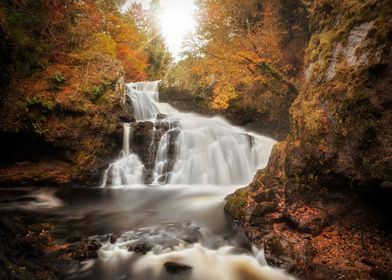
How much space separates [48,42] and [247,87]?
1027 centimetres

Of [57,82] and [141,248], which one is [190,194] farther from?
[57,82]

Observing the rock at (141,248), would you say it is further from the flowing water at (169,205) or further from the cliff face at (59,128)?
the cliff face at (59,128)

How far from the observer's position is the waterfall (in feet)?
43.2

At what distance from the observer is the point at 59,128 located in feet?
40.7

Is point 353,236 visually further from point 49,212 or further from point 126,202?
point 49,212

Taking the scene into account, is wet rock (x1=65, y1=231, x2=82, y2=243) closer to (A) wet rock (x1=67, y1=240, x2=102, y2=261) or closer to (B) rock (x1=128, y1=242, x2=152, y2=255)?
(A) wet rock (x1=67, y1=240, x2=102, y2=261)

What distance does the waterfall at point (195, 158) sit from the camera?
13.2 m

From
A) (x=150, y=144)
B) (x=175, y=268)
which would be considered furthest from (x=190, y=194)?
(x=175, y=268)

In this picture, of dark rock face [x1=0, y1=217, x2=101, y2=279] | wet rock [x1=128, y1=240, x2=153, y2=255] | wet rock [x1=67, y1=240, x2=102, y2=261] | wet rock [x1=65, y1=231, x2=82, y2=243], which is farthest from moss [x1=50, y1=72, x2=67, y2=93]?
wet rock [x1=128, y1=240, x2=153, y2=255]

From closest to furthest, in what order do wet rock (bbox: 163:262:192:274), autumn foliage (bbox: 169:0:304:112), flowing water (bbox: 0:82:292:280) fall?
wet rock (bbox: 163:262:192:274) → flowing water (bbox: 0:82:292:280) → autumn foliage (bbox: 169:0:304:112)

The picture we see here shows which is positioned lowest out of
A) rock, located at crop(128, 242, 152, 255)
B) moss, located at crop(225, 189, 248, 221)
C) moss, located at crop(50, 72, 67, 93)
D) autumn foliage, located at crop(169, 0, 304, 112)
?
rock, located at crop(128, 242, 152, 255)

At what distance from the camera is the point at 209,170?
13.7m

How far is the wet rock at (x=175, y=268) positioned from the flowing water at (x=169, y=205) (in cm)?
2

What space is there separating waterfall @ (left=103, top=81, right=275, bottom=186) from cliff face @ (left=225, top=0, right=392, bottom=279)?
233 inches
